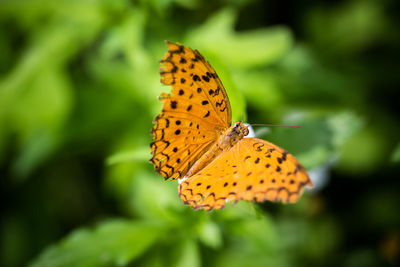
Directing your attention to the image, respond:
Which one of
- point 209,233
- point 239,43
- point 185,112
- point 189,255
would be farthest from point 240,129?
point 239,43

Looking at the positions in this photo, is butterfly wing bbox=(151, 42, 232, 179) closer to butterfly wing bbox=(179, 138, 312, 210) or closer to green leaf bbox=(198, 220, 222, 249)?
butterfly wing bbox=(179, 138, 312, 210)

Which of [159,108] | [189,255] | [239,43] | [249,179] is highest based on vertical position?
[239,43]

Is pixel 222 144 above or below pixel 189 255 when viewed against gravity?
above

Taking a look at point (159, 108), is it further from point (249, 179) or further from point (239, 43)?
point (249, 179)

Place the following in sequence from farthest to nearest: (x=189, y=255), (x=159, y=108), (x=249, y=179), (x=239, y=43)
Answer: (x=239, y=43) < (x=159, y=108) < (x=189, y=255) < (x=249, y=179)

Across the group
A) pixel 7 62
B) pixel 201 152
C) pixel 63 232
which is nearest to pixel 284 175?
pixel 201 152

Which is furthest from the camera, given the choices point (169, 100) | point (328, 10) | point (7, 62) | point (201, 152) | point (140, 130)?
point (328, 10)

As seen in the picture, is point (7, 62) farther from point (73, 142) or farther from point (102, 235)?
point (102, 235)

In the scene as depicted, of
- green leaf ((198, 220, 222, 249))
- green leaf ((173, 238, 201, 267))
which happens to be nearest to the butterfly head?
green leaf ((198, 220, 222, 249))
